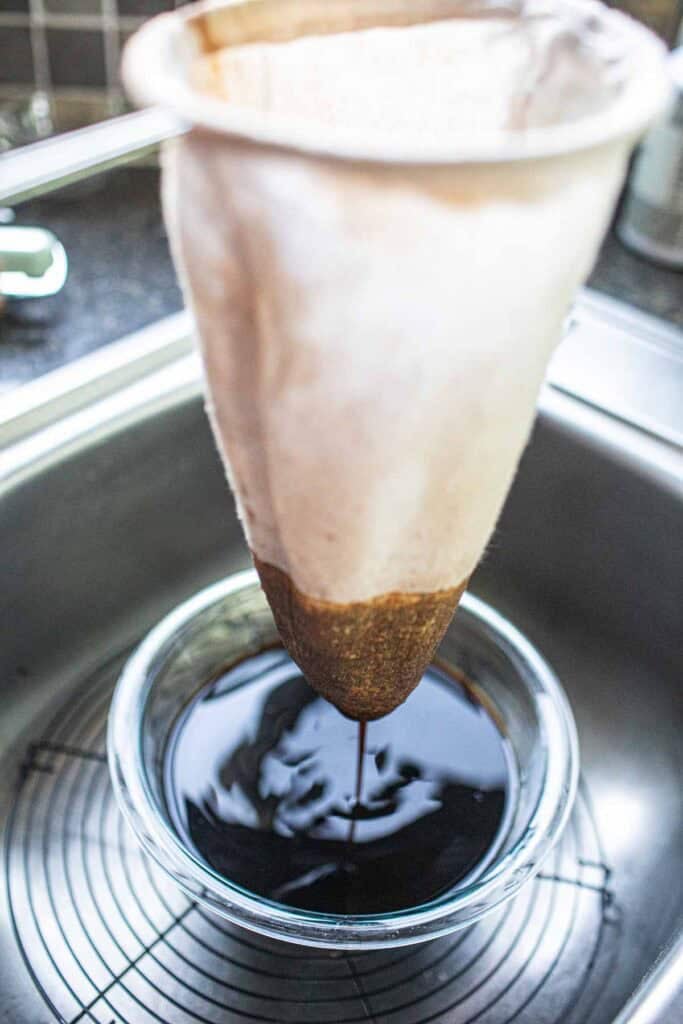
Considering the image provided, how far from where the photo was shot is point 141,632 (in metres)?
0.75

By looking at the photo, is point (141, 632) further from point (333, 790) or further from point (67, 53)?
point (67, 53)

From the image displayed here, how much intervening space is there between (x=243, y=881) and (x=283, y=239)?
408mm

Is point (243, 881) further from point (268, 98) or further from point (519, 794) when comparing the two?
point (268, 98)

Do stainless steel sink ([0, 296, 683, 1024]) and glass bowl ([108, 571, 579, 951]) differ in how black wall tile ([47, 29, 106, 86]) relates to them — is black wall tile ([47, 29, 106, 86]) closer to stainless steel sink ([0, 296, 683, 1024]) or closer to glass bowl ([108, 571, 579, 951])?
stainless steel sink ([0, 296, 683, 1024])

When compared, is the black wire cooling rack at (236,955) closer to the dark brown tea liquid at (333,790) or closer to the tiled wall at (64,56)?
the dark brown tea liquid at (333,790)

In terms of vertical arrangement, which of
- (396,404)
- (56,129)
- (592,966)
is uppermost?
(396,404)

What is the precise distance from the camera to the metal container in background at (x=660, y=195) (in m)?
0.85

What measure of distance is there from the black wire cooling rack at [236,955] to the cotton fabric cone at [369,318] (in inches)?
11.5

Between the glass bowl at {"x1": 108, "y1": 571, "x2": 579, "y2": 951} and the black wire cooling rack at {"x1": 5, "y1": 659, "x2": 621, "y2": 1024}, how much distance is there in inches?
2.8

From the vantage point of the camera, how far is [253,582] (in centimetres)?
66

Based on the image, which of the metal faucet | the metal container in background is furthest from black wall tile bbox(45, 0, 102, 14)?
the metal container in background

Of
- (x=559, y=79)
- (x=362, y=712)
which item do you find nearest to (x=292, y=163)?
(x=559, y=79)

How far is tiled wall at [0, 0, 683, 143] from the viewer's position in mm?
961

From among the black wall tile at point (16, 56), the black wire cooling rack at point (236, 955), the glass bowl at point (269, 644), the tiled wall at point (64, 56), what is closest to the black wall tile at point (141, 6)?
the tiled wall at point (64, 56)
